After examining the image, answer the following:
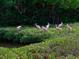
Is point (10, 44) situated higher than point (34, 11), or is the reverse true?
point (10, 44)

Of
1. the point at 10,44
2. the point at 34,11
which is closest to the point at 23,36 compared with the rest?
the point at 10,44

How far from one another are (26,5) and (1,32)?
266 inches

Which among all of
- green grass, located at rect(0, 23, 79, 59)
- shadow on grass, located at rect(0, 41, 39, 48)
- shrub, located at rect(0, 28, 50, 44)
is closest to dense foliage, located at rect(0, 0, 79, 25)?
shrub, located at rect(0, 28, 50, 44)

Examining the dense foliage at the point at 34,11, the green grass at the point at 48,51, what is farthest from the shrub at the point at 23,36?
the green grass at the point at 48,51

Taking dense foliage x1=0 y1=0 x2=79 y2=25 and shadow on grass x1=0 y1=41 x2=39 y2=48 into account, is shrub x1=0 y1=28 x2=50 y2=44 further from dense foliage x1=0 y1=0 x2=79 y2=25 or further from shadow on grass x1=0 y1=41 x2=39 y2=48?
dense foliage x1=0 y1=0 x2=79 y2=25

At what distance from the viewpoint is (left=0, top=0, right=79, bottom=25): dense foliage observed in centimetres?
3288

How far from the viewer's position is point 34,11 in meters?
33.9

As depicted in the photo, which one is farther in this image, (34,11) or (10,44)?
(34,11)

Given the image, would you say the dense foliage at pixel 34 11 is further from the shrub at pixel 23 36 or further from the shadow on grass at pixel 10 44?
the shadow on grass at pixel 10 44

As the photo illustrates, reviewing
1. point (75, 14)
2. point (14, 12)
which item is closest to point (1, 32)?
point (14, 12)

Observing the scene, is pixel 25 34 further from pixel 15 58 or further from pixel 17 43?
pixel 15 58

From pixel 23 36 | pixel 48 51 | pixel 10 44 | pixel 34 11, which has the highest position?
pixel 48 51

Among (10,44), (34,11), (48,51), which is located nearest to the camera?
(48,51)

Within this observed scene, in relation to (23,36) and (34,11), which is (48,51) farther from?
(34,11)
